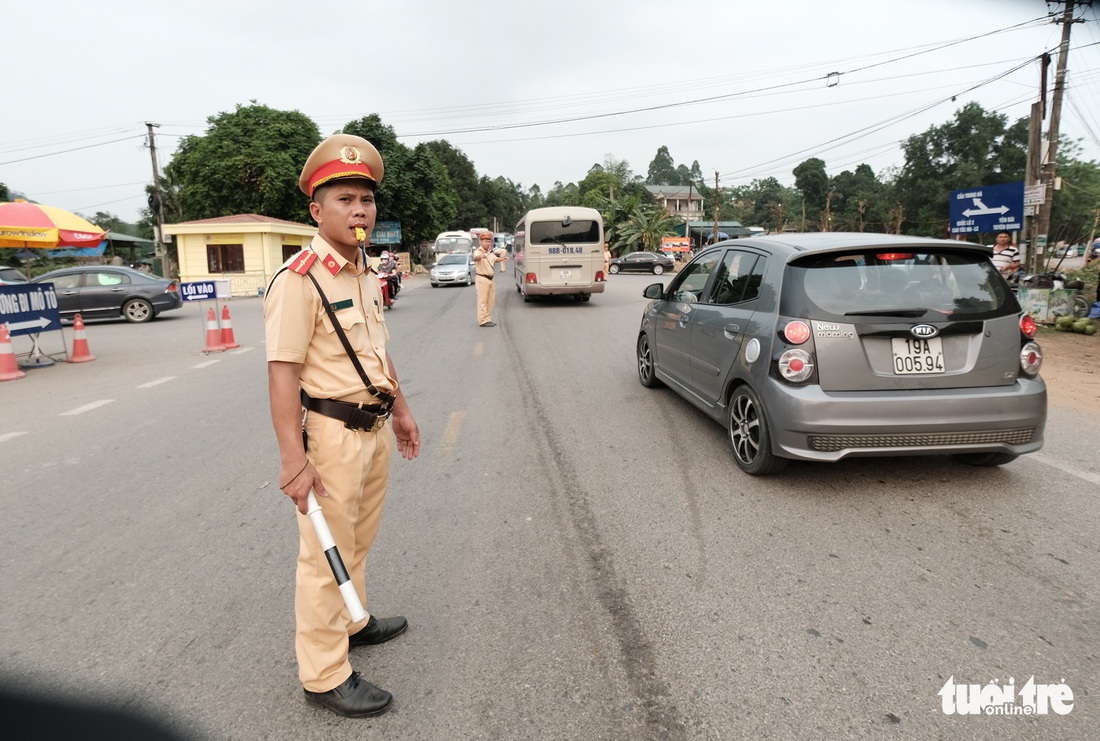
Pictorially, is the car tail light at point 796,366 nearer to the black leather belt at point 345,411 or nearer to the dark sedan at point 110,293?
the black leather belt at point 345,411

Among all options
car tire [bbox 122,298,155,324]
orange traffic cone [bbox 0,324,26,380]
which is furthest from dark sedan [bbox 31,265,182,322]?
orange traffic cone [bbox 0,324,26,380]

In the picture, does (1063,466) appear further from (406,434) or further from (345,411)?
(345,411)

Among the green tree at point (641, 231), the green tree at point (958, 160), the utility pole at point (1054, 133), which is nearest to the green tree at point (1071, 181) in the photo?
the green tree at point (958, 160)

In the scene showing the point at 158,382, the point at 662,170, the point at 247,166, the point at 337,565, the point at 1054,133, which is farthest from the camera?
the point at 662,170

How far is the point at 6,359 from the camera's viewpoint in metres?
9.34

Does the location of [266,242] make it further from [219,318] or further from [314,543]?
[314,543]

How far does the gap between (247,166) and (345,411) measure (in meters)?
40.2

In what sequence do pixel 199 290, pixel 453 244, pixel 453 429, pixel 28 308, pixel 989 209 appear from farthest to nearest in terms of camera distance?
1. pixel 453 244
2. pixel 989 209
3. pixel 199 290
4. pixel 28 308
5. pixel 453 429

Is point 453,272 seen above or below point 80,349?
above

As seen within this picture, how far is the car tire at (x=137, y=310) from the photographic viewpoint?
16.5m

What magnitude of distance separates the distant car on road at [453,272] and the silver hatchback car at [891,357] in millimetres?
26902

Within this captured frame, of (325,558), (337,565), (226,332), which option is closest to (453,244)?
(226,332)

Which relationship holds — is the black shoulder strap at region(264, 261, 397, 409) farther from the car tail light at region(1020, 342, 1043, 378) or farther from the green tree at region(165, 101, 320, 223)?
the green tree at region(165, 101, 320, 223)

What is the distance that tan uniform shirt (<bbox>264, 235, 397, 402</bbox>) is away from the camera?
215 cm
